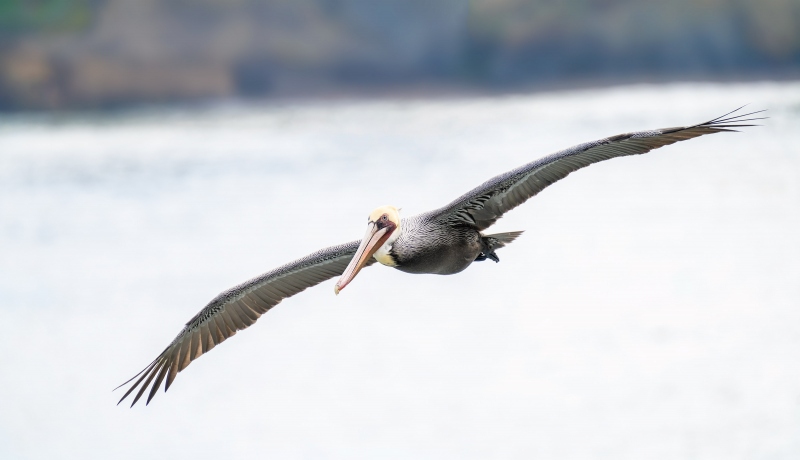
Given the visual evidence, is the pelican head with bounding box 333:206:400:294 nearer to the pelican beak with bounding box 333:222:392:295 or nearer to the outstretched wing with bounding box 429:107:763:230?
the pelican beak with bounding box 333:222:392:295

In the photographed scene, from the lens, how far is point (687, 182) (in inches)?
1325

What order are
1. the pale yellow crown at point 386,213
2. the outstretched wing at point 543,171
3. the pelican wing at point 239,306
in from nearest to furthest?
1. the outstretched wing at point 543,171
2. the pale yellow crown at point 386,213
3. the pelican wing at point 239,306

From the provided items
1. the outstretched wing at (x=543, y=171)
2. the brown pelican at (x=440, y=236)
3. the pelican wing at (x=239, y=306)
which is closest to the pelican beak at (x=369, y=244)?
the brown pelican at (x=440, y=236)

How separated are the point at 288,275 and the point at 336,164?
29106 millimetres

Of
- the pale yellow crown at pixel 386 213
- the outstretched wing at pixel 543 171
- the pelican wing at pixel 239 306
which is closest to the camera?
the outstretched wing at pixel 543 171

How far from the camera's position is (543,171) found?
7.48 m

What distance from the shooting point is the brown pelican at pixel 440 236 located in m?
7.14

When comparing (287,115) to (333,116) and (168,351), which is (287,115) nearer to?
(333,116)

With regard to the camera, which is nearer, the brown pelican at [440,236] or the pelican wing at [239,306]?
the brown pelican at [440,236]

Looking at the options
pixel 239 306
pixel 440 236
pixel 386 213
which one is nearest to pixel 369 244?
pixel 386 213

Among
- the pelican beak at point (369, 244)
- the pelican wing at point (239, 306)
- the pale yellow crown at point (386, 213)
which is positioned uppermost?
the pale yellow crown at point (386, 213)

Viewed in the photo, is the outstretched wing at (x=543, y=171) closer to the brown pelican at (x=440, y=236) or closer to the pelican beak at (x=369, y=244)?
the brown pelican at (x=440, y=236)

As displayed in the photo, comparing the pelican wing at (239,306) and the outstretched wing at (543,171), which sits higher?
the outstretched wing at (543,171)

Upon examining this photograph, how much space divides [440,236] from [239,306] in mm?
2107
